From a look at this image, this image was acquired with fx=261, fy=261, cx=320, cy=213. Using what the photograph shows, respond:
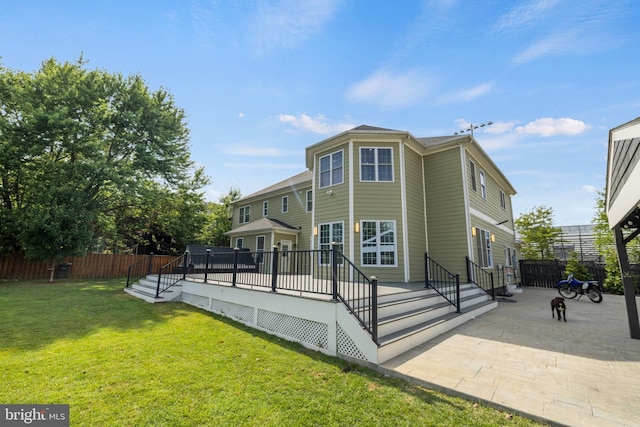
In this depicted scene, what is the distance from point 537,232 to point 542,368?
19.8m

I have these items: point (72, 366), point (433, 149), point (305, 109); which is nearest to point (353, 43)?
point (305, 109)

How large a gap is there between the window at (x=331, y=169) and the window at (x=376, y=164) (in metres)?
0.88

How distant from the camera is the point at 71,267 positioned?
48.0 feet

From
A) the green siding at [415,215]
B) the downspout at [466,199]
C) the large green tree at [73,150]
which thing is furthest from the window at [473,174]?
the large green tree at [73,150]

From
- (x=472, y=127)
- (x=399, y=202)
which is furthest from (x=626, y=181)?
(x=472, y=127)

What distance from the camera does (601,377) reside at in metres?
3.55

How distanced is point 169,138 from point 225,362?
59.3ft

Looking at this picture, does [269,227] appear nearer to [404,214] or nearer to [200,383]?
[404,214]

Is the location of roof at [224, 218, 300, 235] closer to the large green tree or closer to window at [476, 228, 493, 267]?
the large green tree

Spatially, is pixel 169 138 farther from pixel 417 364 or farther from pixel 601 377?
pixel 601 377

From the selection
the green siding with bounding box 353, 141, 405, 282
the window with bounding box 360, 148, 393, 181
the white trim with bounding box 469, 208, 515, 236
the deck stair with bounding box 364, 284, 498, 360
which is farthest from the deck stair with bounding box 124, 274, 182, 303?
the white trim with bounding box 469, 208, 515, 236

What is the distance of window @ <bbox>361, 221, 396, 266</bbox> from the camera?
29.9ft

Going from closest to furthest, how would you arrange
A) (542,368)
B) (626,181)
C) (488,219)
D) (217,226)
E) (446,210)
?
(542,368), (626,181), (446,210), (488,219), (217,226)

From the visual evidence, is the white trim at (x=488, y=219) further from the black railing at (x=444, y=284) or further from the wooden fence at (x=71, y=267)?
the wooden fence at (x=71, y=267)
